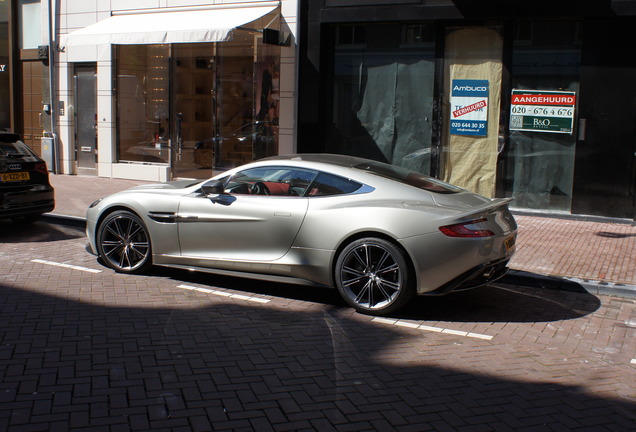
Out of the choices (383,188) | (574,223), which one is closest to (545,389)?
(383,188)

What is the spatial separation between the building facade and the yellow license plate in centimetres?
605

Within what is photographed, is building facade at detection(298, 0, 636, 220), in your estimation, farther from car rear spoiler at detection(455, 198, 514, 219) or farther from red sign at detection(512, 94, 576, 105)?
car rear spoiler at detection(455, 198, 514, 219)

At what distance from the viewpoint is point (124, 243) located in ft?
25.6

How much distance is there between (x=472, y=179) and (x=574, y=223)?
2.16m

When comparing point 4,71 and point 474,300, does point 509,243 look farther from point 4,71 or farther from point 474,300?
point 4,71

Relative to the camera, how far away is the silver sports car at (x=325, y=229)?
245 inches

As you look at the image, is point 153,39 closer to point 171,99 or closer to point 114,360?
point 171,99

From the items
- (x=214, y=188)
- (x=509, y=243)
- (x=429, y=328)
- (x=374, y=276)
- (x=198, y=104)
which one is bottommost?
(x=429, y=328)

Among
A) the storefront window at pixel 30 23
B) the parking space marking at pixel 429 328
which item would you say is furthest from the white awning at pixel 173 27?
the parking space marking at pixel 429 328

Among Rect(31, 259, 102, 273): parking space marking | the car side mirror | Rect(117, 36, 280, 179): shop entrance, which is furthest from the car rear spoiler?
Rect(117, 36, 280, 179): shop entrance

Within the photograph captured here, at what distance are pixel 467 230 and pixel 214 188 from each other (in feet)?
8.80

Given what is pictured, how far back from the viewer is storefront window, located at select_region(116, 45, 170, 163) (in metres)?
16.5

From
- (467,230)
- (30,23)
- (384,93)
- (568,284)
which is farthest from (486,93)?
(30,23)

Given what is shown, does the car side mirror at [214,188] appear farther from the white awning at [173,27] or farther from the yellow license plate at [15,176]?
the white awning at [173,27]
